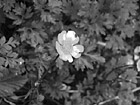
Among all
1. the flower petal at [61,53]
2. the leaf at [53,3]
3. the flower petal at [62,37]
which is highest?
the leaf at [53,3]

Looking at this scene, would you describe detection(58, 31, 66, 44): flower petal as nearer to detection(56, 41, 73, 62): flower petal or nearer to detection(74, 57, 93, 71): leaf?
detection(56, 41, 73, 62): flower petal

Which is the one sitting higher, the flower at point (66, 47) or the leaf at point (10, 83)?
the flower at point (66, 47)

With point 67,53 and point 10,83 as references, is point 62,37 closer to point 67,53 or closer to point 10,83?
point 67,53

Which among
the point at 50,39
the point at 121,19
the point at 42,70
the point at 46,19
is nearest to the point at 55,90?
the point at 42,70

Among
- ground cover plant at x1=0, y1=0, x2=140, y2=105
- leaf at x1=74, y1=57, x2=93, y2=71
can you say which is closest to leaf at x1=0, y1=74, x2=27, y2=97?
ground cover plant at x1=0, y1=0, x2=140, y2=105

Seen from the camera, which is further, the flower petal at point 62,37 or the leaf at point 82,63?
the leaf at point 82,63

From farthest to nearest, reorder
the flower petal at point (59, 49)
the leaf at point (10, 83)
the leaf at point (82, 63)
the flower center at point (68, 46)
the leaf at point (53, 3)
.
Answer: the leaf at point (82, 63)
the leaf at point (53, 3)
the leaf at point (10, 83)
the flower center at point (68, 46)
the flower petal at point (59, 49)

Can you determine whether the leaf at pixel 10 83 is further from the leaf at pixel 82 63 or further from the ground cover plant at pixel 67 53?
the leaf at pixel 82 63

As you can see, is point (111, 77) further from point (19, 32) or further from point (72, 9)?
point (19, 32)

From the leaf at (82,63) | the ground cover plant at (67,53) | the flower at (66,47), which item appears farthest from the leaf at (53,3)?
the leaf at (82,63)
